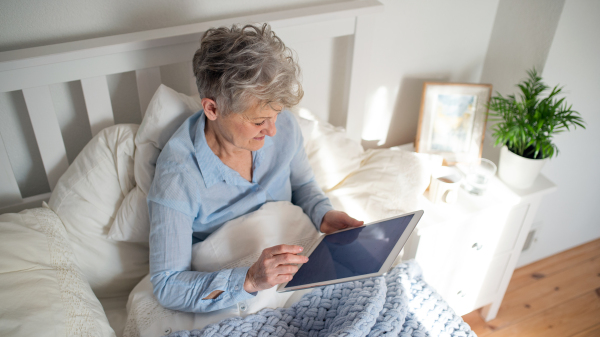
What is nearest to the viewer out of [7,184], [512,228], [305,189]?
[7,184]

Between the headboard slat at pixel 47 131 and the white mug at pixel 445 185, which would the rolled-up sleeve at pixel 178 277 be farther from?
the white mug at pixel 445 185

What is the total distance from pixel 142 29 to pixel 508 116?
3.96 feet

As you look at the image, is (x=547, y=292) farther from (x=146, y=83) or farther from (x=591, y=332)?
(x=146, y=83)

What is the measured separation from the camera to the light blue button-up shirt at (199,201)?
1.06 metres

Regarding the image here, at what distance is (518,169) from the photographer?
1534 mm

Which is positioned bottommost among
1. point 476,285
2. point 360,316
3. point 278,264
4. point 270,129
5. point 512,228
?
point 476,285

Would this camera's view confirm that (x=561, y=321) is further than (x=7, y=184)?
Yes

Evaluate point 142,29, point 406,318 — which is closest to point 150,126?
point 142,29

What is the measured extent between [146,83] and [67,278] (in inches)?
21.9

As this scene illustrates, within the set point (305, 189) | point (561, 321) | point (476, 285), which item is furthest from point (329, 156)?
point (561, 321)

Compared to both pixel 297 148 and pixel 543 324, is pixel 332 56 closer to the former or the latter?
pixel 297 148

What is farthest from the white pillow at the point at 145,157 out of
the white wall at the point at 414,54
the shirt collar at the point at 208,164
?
the white wall at the point at 414,54

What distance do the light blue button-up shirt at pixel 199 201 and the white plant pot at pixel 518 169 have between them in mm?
698

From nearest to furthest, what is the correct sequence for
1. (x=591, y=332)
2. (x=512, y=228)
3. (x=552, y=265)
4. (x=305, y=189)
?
(x=305, y=189) < (x=512, y=228) < (x=591, y=332) < (x=552, y=265)
